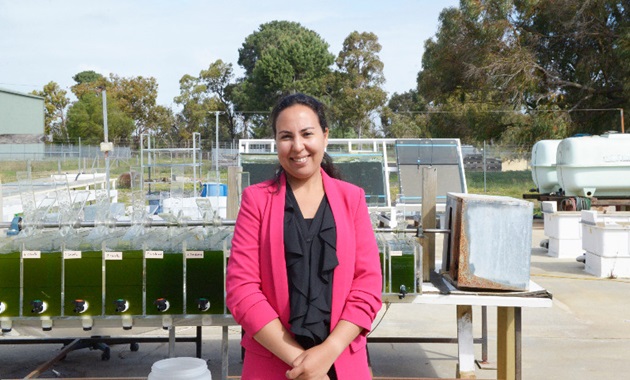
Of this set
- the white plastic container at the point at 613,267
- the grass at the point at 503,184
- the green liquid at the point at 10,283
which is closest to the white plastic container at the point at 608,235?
the white plastic container at the point at 613,267

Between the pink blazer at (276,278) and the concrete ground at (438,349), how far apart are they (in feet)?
7.62

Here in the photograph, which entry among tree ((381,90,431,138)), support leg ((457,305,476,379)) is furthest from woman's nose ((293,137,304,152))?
tree ((381,90,431,138))

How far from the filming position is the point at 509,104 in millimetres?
29641

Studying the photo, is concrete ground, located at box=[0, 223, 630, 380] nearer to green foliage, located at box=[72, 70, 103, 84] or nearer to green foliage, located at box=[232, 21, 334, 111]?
green foliage, located at box=[232, 21, 334, 111]

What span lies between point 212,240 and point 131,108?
5022 centimetres

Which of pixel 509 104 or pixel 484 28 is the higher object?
pixel 484 28

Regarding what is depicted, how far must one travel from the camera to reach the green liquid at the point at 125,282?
3873 mm

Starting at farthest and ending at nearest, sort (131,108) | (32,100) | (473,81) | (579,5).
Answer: (131,108), (32,100), (473,81), (579,5)

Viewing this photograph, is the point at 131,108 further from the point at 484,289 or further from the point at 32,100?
the point at 484,289

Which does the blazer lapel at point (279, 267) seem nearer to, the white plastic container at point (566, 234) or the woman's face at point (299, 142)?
the woman's face at point (299, 142)

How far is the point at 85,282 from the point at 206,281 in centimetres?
67

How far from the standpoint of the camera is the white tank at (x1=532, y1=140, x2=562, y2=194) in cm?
1755

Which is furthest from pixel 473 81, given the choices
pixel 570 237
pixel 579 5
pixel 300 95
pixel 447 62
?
pixel 300 95

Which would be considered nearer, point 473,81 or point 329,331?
point 329,331
